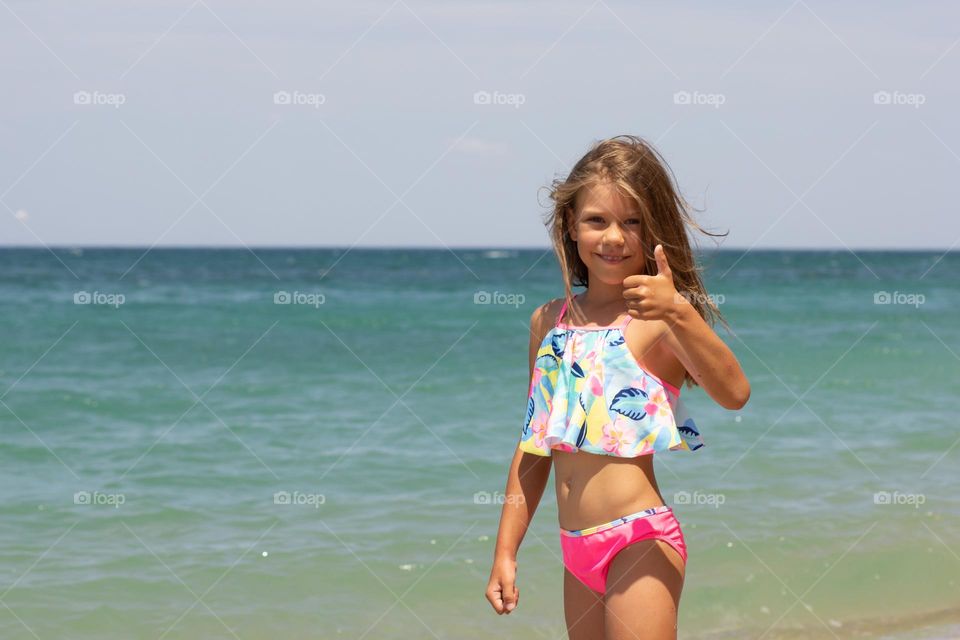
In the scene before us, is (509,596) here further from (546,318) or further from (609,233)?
(609,233)

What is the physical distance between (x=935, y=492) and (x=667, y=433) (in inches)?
203

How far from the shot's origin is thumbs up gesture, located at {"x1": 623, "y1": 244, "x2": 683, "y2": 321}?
2488mm

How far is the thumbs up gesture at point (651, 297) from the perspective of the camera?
2488 millimetres

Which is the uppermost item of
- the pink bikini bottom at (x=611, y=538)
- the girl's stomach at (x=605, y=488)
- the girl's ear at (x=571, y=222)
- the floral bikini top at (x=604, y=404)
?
the girl's ear at (x=571, y=222)

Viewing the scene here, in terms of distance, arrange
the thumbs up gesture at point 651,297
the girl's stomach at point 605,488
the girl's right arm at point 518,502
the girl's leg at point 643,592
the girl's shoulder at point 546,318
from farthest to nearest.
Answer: the girl's shoulder at point 546,318 → the girl's right arm at point 518,502 → the girl's stomach at point 605,488 → the girl's leg at point 643,592 → the thumbs up gesture at point 651,297

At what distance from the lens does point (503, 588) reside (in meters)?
2.85

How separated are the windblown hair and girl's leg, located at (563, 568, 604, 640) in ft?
2.03

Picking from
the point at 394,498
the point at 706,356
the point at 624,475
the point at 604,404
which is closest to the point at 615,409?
the point at 604,404

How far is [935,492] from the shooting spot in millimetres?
7160

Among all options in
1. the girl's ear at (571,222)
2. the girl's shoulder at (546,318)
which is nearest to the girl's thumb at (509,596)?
the girl's shoulder at (546,318)

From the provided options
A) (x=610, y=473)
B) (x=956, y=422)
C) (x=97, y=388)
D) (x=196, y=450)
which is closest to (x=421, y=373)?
(x=97, y=388)

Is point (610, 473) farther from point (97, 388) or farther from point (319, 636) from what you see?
point (97, 388)

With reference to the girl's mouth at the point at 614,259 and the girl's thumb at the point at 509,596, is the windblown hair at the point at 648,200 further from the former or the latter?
the girl's thumb at the point at 509,596

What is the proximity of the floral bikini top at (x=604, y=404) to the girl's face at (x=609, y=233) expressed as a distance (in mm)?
150
